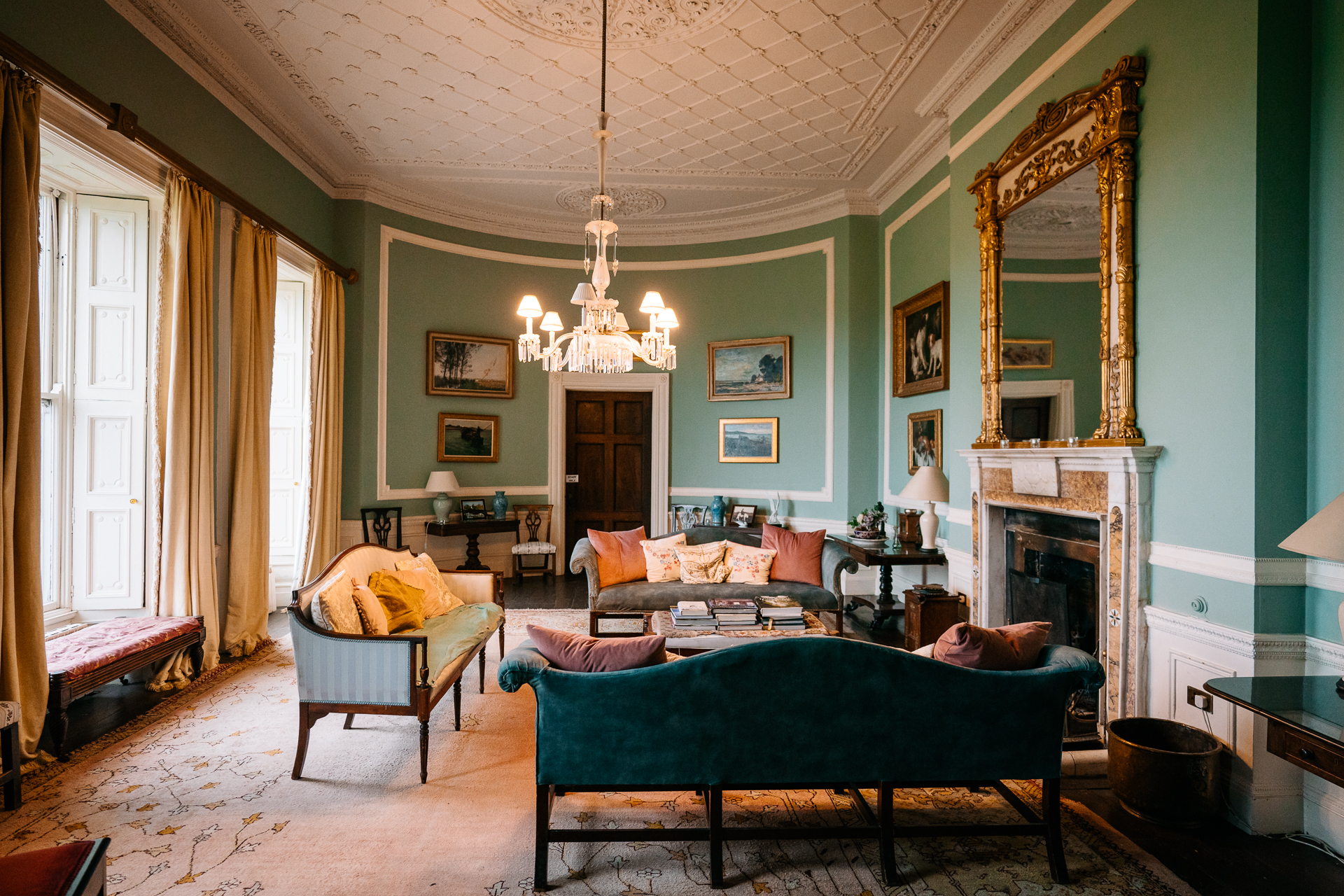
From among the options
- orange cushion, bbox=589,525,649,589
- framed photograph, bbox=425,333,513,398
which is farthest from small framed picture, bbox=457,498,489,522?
orange cushion, bbox=589,525,649,589

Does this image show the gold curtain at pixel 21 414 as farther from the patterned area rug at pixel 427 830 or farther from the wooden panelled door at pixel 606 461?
the wooden panelled door at pixel 606 461

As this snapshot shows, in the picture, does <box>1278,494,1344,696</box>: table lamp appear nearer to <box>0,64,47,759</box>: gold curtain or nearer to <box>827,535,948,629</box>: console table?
<box>827,535,948,629</box>: console table

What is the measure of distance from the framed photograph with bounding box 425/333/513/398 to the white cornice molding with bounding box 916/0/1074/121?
4795mm

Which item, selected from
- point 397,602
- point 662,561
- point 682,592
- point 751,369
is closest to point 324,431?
point 397,602

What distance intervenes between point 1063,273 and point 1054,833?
2.71m

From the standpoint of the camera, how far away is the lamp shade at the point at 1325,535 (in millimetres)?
1958

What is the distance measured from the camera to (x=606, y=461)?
8023 mm

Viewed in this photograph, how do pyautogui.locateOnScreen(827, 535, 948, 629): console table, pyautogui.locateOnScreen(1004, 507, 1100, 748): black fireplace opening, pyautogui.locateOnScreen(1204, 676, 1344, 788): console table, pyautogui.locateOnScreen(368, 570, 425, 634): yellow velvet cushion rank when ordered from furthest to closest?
pyautogui.locateOnScreen(827, 535, 948, 629): console table → pyautogui.locateOnScreen(368, 570, 425, 634): yellow velvet cushion → pyautogui.locateOnScreen(1004, 507, 1100, 748): black fireplace opening → pyautogui.locateOnScreen(1204, 676, 1344, 788): console table

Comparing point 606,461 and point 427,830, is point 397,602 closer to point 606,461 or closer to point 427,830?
point 427,830

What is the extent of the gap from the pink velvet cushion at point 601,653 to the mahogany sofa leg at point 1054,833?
1.43 meters

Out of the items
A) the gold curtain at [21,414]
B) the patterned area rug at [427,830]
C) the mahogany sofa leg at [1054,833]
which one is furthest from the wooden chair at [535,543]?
the mahogany sofa leg at [1054,833]

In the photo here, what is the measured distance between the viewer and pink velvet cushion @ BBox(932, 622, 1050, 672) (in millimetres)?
2342

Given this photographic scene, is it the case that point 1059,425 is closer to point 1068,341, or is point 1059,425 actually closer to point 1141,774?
point 1068,341

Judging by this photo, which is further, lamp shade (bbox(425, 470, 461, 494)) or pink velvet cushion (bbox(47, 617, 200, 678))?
lamp shade (bbox(425, 470, 461, 494))
